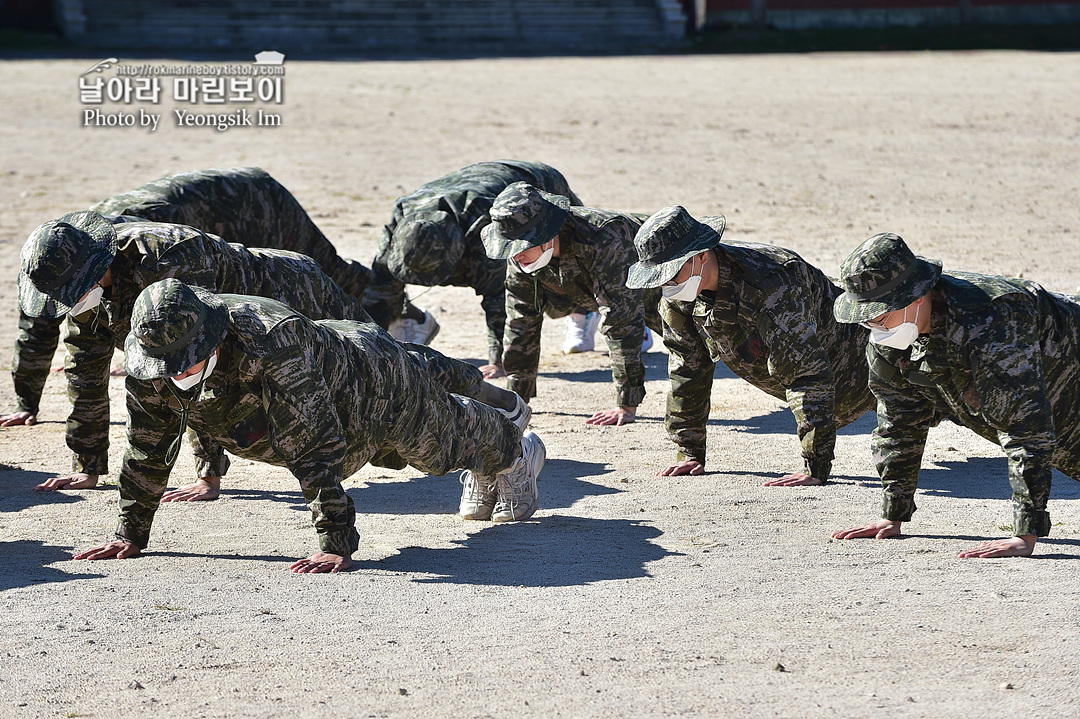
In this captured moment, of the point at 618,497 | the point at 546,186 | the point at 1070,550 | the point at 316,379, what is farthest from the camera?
the point at 546,186

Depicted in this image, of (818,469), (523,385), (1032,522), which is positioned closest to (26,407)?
(523,385)

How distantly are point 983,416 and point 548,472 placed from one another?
11.2ft

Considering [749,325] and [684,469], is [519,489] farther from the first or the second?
[749,325]

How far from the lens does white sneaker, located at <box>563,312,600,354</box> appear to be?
1273 centimetres

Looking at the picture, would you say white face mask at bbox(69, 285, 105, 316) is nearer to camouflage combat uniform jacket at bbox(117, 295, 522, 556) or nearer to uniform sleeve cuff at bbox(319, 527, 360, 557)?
camouflage combat uniform jacket at bbox(117, 295, 522, 556)

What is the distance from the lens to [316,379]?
661 centimetres

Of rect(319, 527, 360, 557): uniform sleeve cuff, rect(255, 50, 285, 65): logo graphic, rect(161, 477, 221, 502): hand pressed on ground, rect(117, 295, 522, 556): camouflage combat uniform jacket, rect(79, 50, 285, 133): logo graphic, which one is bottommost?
rect(161, 477, 221, 502): hand pressed on ground


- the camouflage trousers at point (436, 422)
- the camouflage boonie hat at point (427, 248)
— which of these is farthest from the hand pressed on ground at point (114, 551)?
the camouflage boonie hat at point (427, 248)

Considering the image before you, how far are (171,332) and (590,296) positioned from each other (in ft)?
15.1

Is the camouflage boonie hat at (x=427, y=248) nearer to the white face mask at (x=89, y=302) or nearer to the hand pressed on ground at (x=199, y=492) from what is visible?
the hand pressed on ground at (x=199, y=492)

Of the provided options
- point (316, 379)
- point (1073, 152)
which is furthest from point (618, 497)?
point (1073, 152)

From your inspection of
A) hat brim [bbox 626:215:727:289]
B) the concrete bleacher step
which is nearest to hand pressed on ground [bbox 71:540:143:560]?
hat brim [bbox 626:215:727:289]

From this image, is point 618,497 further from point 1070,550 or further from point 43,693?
point 43,693

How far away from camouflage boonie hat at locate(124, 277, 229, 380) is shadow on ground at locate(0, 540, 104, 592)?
5.05ft
